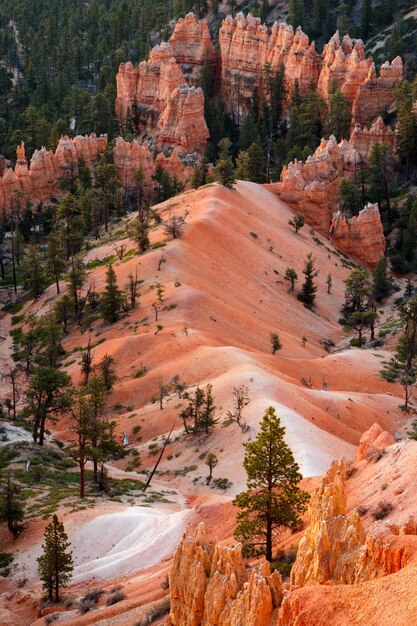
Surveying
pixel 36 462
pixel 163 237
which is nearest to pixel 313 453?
pixel 36 462

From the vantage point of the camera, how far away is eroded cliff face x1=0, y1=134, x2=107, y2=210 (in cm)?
10131

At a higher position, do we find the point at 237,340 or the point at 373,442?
the point at 373,442

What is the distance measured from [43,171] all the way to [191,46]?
39.1 m

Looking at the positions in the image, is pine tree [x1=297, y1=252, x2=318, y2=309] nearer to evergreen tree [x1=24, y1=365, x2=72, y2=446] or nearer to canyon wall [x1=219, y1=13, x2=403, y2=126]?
evergreen tree [x1=24, y1=365, x2=72, y2=446]

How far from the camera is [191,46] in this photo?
13188cm

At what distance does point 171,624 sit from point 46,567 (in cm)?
920

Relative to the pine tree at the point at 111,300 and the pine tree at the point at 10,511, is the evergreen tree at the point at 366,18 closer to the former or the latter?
the pine tree at the point at 111,300

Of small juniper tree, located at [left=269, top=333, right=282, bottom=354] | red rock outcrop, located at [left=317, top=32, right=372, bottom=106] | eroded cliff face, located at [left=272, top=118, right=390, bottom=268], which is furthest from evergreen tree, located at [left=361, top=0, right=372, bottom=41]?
small juniper tree, located at [left=269, top=333, right=282, bottom=354]

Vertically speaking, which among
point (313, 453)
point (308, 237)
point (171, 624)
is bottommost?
point (308, 237)

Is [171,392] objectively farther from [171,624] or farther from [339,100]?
[339,100]

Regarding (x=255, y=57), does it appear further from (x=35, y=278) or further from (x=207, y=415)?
(x=207, y=415)

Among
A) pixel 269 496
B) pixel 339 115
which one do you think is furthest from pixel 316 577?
pixel 339 115

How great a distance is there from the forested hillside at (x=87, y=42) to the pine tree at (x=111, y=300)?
53399 millimetres

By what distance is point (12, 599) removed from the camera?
36.5m
